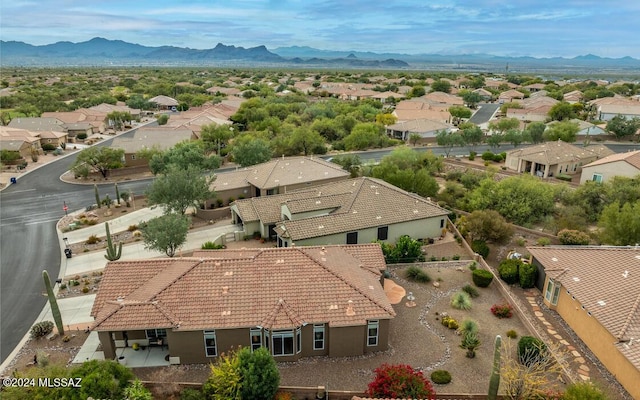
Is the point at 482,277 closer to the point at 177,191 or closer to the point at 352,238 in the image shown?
the point at 352,238

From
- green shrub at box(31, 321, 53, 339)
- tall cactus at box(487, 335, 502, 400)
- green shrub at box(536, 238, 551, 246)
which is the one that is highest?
tall cactus at box(487, 335, 502, 400)

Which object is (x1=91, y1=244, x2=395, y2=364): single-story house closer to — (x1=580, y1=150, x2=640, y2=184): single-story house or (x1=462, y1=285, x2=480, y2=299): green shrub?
(x1=462, y1=285, x2=480, y2=299): green shrub

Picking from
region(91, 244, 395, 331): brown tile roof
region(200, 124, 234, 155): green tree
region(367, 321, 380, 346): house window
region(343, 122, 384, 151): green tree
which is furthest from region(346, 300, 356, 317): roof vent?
region(343, 122, 384, 151): green tree

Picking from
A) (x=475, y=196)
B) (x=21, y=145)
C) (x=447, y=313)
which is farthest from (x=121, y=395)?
(x=21, y=145)

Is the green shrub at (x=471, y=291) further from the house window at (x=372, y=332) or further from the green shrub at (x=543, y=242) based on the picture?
the green shrub at (x=543, y=242)

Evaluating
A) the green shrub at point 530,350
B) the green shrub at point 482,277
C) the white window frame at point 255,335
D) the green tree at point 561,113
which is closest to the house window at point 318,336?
the white window frame at point 255,335

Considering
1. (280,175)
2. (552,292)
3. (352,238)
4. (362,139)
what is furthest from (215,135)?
(552,292)
